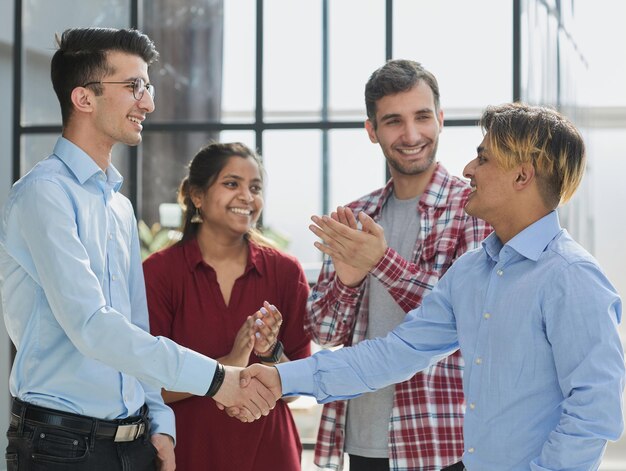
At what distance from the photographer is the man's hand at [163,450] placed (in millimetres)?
2314

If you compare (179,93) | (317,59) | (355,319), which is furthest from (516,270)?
(179,93)

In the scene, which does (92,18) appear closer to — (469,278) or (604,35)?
A: (604,35)

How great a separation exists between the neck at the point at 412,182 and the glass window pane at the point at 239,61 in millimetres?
1730

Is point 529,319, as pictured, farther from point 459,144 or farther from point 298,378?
point 459,144

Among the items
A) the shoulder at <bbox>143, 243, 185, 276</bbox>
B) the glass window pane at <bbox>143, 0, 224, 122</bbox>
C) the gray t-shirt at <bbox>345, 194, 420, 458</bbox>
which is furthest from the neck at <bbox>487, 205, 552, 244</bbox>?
the glass window pane at <bbox>143, 0, 224, 122</bbox>

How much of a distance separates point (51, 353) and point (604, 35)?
11.3ft

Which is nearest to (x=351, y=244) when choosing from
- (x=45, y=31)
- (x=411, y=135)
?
(x=411, y=135)

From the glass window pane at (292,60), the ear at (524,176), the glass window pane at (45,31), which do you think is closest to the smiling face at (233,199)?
the ear at (524,176)

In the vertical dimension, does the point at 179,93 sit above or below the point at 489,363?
above

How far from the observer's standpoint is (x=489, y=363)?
1901 millimetres

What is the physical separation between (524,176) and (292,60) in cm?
237

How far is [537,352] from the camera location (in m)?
1.82

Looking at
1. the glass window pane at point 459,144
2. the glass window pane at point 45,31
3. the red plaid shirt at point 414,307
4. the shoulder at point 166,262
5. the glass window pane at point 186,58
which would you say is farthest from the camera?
the glass window pane at point 45,31

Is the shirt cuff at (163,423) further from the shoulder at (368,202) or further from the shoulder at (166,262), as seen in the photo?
the shoulder at (368,202)
